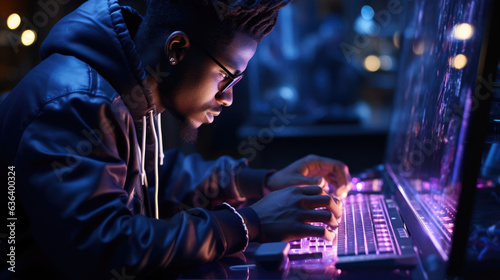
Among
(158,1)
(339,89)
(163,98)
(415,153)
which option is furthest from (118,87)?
(339,89)

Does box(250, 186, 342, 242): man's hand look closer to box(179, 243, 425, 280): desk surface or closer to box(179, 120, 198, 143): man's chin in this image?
box(179, 243, 425, 280): desk surface

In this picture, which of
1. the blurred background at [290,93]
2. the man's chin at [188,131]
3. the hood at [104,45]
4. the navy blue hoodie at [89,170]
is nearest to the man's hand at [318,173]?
the man's chin at [188,131]

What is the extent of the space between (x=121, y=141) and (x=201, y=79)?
28 cm

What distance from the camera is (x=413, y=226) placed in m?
0.99

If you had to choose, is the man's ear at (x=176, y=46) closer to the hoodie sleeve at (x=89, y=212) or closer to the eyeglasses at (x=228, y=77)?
the eyeglasses at (x=228, y=77)

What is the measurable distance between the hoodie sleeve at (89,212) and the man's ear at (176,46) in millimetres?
247

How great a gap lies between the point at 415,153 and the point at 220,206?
709 millimetres

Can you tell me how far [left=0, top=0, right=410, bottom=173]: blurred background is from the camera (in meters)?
3.34

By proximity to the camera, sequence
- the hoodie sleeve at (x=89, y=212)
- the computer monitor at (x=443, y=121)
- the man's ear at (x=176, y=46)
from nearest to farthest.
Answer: the computer monitor at (x=443, y=121) < the hoodie sleeve at (x=89, y=212) < the man's ear at (x=176, y=46)

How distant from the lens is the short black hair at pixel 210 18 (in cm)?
104

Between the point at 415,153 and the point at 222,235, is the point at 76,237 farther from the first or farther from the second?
the point at 415,153

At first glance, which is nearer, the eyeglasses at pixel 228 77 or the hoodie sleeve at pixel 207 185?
the eyeglasses at pixel 228 77

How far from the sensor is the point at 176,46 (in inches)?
41.4

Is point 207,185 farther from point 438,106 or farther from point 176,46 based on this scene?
point 438,106
